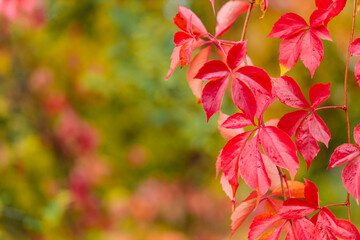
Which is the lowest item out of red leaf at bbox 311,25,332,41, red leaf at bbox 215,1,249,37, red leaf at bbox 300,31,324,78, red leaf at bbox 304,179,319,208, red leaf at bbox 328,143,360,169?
red leaf at bbox 304,179,319,208

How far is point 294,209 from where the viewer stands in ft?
1.44

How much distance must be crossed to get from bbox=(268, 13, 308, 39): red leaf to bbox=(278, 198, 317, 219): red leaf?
0.18 meters

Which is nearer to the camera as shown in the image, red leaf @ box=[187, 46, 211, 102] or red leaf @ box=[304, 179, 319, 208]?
red leaf @ box=[304, 179, 319, 208]

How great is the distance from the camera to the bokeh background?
80.0 inches

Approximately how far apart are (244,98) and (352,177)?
14 centimetres

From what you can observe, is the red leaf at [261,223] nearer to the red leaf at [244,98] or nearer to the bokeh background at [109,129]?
the red leaf at [244,98]

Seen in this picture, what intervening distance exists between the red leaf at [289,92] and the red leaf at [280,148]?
5 centimetres

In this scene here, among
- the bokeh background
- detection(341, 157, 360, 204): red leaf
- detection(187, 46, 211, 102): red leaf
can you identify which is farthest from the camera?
the bokeh background

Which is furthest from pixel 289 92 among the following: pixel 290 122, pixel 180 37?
pixel 180 37

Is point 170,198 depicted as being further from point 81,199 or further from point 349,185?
point 349,185

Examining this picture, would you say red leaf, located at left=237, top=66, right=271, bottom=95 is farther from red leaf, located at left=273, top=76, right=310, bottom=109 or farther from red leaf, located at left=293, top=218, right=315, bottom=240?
red leaf, located at left=293, top=218, right=315, bottom=240

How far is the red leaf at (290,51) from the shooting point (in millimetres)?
492

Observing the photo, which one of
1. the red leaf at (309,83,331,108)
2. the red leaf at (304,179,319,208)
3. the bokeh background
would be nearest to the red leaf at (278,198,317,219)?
the red leaf at (304,179,319,208)

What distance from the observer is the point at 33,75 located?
7.62 feet
